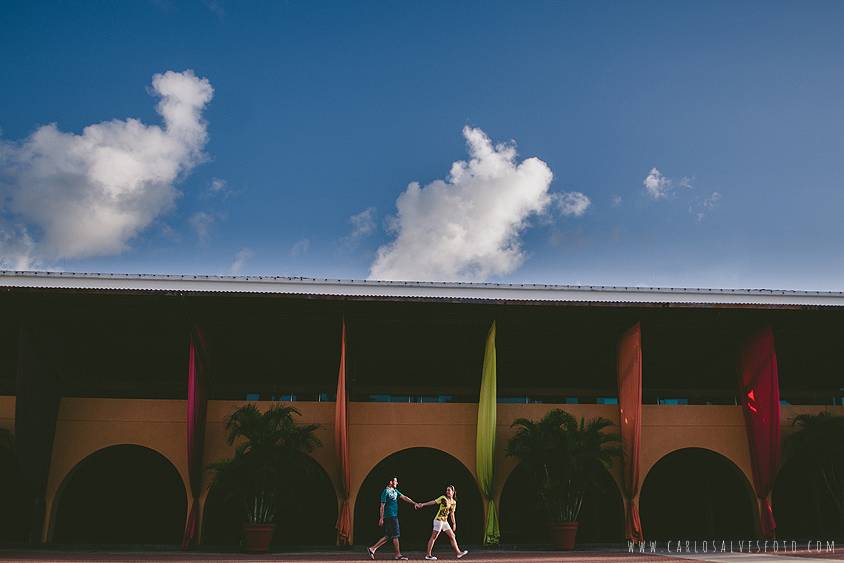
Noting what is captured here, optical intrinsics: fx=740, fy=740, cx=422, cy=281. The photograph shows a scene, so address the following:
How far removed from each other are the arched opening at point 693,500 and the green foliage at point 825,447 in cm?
341

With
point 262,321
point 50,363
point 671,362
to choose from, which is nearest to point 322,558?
point 262,321

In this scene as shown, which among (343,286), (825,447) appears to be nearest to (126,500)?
(343,286)

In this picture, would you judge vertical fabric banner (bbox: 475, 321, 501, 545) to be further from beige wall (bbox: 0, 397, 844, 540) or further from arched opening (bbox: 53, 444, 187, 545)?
arched opening (bbox: 53, 444, 187, 545)

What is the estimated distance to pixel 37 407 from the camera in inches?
790

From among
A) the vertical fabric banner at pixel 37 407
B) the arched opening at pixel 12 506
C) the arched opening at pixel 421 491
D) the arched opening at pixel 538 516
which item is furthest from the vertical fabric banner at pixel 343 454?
the arched opening at pixel 12 506

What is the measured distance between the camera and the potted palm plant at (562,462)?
19.6 meters

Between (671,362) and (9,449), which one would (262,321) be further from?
(671,362)

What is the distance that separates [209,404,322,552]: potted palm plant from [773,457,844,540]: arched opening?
15547mm

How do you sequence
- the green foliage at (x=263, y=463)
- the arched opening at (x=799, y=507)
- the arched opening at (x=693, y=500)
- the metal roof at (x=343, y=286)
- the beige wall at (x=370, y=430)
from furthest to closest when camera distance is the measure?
the metal roof at (x=343, y=286)
the arched opening at (x=693, y=500)
the arched opening at (x=799, y=507)
the beige wall at (x=370, y=430)
the green foliage at (x=263, y=463)

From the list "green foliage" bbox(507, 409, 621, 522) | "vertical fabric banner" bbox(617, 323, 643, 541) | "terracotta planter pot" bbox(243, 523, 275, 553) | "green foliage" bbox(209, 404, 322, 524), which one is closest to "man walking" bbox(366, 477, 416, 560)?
"green foliage" bbox(209, 404, 322, 524)

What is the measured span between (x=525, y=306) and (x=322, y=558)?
8.67 meters

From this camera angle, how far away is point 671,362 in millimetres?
24484

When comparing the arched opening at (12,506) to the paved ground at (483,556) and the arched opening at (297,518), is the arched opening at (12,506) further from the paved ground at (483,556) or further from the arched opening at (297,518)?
the arched opening at (297,518)

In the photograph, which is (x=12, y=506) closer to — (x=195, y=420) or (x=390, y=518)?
(x=195, y=420)
